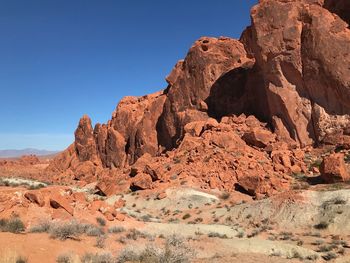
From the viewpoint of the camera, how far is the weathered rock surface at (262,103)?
36.5 metres

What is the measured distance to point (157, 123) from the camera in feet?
199

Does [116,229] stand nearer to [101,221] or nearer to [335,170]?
[101,221]

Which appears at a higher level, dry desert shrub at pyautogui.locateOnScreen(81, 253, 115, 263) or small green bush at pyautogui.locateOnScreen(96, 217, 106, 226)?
small green bush at pyautogui.locateOnScreen(96, 217, 106, 226)

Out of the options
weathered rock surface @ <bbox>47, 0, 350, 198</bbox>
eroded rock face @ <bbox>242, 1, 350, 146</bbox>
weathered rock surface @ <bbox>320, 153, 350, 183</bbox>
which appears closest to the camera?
weathered rock surface @ <bbox>320, 153, 350, 183</bbox>

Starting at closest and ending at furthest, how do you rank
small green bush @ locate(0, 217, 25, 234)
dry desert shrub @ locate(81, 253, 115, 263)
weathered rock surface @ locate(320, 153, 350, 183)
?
dry desert shrub @ locate(81, 253, 115, 263) < small green bush @ locate(0, 217, 25, 234) < weathered rock surface @ locate(320, 153, 350, 183)

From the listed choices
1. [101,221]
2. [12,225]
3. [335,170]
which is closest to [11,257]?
[12,225]

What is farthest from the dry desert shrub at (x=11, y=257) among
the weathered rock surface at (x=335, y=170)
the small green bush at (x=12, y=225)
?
the weathered rock surface at (x=335, y=170)

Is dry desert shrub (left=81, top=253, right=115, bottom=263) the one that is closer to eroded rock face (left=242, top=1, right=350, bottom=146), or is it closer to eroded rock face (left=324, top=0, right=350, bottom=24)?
eroded rock face (left=242, top=1, right=350, bottom=146)

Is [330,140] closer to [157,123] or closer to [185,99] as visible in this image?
[185,99]

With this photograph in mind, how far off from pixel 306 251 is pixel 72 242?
976cm

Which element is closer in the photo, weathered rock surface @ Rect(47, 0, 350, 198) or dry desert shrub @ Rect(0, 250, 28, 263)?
dry desert shrub @ Rect(0, 250, 28, 263)

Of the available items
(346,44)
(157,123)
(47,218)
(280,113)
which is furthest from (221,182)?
(157,123)

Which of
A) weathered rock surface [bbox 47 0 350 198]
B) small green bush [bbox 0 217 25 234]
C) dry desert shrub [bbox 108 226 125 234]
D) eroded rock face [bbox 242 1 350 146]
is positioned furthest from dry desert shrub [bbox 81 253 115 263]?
eroded rock face [bbox 242 1 350 146]

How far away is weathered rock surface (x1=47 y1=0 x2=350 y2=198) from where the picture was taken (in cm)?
3650
